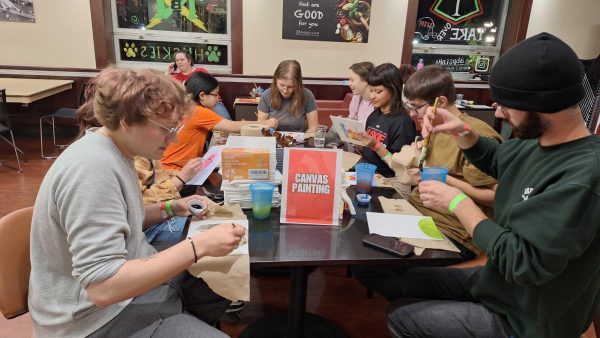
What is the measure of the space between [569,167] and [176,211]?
122 centimetres

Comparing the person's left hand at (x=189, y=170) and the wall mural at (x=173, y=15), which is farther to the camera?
the wall mural at (x=173, y=15)

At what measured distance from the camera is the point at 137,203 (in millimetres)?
1129

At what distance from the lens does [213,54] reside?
5707mm

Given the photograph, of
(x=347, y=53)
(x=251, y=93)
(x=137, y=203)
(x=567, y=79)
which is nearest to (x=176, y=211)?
(x=137, y=203)

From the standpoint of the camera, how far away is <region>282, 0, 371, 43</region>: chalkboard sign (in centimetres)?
542

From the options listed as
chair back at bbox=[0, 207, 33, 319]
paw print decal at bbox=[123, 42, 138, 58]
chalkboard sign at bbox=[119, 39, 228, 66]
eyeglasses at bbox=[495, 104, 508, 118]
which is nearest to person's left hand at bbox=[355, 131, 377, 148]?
eyeglasses at bbox=[495, 104, 508, 118]

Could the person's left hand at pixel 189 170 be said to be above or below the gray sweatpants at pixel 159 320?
→ above

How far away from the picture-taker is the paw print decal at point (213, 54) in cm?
568

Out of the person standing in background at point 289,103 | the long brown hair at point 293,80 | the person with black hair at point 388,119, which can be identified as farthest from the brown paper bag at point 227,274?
the long brown hair at point 293,80

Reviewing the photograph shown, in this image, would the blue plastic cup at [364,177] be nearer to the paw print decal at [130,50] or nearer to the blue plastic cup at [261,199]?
the blue plastic cup at [261,199]

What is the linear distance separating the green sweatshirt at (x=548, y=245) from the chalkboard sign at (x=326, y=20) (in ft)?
15.6

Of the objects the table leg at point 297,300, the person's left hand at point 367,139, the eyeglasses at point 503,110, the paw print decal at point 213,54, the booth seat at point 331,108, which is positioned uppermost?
the eyeglasses at point 503,110

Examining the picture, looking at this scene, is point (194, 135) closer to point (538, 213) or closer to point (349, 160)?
point (349, 160)

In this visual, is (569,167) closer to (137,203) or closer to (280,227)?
(280,227)
